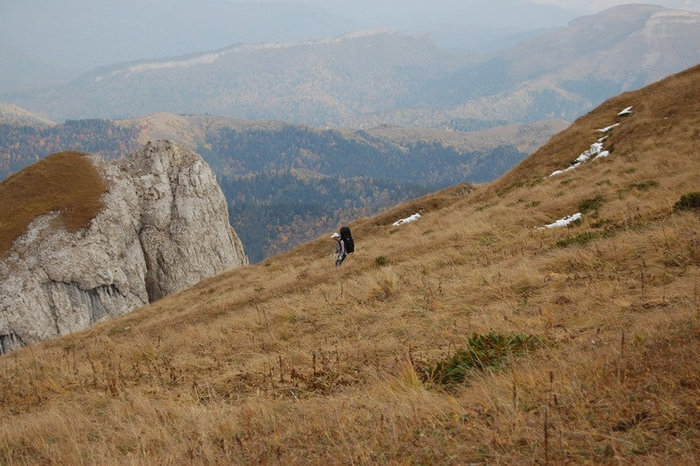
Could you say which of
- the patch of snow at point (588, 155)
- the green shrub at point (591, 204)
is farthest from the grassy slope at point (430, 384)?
the patch of snow at point (588, 155)

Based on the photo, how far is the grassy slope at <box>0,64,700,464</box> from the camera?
4727mm

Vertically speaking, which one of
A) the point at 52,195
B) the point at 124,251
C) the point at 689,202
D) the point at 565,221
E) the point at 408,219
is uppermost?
the point at 52,195

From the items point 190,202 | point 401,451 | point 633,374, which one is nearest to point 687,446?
point 633,374

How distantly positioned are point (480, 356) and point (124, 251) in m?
53.2

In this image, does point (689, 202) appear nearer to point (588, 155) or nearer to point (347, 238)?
point (347, 238)

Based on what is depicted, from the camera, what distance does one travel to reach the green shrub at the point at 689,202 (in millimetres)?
14164

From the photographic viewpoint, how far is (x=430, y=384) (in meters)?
6.73

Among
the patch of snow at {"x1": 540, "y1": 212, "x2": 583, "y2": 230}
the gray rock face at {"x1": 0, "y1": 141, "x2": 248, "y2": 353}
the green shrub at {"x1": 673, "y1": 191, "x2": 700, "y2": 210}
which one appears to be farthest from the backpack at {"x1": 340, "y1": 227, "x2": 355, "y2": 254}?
the gray rock face at {"x1": 0, "y1": 141, "x2": 248, "y2": 353}

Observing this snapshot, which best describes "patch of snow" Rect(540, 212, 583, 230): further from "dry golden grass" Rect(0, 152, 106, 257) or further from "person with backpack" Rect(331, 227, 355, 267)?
"dry golden grass" Rect(0, 152, 106, 257)

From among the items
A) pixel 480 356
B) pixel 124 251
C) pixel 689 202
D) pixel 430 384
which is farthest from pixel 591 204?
pixel 124 251

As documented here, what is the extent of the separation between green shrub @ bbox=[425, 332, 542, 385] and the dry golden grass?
50.9 metres

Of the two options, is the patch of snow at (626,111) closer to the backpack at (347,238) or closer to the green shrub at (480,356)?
the backpack at (347,238)

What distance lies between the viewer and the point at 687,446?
3938 mm

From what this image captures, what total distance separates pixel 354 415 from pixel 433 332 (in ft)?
12.7
